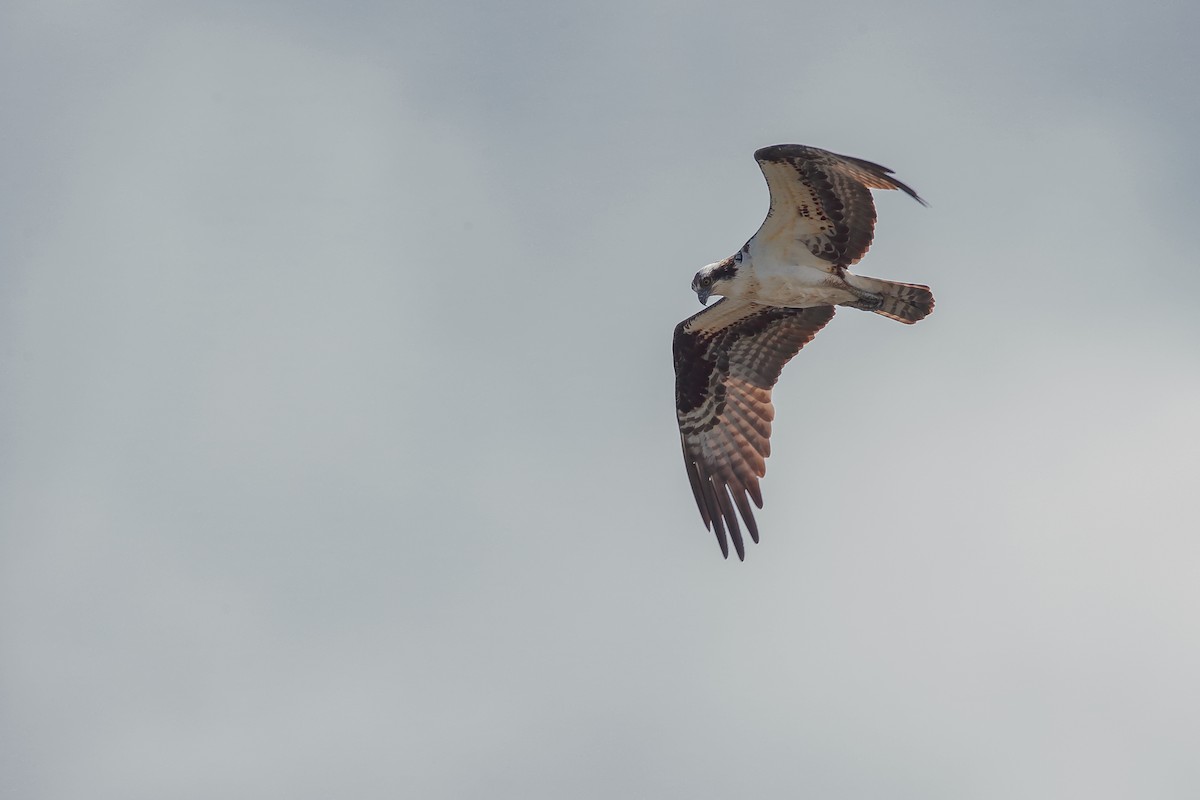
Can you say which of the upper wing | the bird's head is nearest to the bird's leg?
the upper wing

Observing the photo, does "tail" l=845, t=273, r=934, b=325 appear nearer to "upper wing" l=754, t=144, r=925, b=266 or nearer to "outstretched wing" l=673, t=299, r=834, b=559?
"upper wing" l=754, t=144, r=925, b=266

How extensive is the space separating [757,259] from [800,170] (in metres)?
1.25

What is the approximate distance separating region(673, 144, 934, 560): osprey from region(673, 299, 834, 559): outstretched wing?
11mm

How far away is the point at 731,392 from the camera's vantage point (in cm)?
1703

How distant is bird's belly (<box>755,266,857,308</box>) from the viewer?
1535 centimetres

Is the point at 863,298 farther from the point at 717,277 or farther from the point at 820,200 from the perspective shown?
the point at 717,277

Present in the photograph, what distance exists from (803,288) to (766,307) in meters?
1.10

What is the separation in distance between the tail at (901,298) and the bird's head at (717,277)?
1231mm

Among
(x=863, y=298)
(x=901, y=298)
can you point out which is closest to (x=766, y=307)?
(x=863, y=298)

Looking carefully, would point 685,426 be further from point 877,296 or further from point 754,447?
point 877,296

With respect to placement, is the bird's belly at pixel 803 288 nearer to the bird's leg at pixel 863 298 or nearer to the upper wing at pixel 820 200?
the bird's leg at pixel 863 298

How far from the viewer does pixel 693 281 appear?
15.9 meters

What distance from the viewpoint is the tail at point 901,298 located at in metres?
15.6

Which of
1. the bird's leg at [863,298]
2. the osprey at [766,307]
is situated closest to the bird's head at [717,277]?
the osprey at [766,307]
